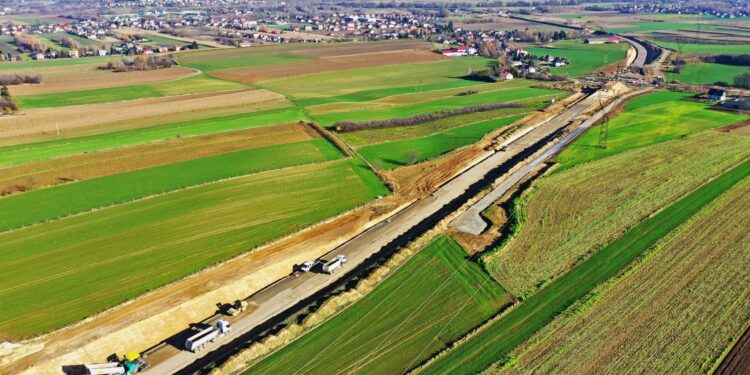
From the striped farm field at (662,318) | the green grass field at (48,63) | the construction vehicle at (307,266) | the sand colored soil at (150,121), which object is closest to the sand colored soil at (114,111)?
the sand colored soil at (150,121)

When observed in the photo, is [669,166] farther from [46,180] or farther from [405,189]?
[46,180]

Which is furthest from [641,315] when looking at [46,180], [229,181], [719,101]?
[719,101]

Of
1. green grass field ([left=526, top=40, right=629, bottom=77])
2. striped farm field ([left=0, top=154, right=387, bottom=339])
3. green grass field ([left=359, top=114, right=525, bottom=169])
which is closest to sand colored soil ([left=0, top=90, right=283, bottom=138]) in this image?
green grass field ([left=359, top=114, right=525, bottom=169])

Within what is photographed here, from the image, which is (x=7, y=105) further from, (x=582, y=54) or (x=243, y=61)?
(x=582, y=54)

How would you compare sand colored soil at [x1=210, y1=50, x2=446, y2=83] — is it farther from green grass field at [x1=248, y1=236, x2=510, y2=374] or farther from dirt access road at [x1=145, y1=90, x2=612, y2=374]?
green grass field at [x1=248, y1=236, x2=510, y2=374]

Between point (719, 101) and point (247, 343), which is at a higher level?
point (719, 101)

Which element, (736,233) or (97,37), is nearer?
(736,233)
